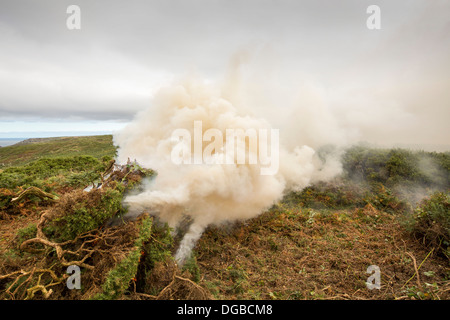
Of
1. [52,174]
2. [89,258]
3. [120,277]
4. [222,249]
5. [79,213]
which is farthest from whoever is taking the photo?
[52,174]

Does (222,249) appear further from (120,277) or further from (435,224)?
(435,224)

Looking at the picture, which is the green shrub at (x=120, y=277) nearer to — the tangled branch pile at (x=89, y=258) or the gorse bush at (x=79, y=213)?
the tangled branch pile at (x=89, y=258)

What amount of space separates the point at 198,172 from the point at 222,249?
300cm

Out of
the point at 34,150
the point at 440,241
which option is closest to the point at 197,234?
the point at 440,241

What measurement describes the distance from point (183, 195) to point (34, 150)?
1764 inches

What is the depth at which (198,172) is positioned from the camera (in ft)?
23.3

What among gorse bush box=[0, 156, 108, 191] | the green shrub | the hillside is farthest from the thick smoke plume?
gorse bush box=[0, 156, 108, 191]

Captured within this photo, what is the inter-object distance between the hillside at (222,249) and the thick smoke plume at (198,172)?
1.59 feet

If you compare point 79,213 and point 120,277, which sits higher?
point 79,213

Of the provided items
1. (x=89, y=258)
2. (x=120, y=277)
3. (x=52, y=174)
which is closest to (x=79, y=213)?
(x=89, y=258)
